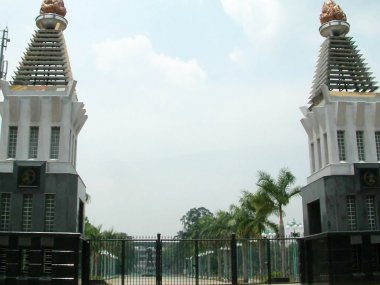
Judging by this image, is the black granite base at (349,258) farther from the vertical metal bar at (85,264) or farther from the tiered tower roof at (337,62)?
the vertical metal bar at (85,264)

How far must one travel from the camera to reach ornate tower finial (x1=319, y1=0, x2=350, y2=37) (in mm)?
31844

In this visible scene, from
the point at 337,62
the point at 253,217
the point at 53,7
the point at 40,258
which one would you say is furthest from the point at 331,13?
the point at 40,258

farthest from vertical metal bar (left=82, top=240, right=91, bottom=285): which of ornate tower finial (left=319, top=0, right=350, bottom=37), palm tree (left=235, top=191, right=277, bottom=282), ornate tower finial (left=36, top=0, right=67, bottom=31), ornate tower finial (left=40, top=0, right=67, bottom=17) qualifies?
ornate tower finial (left=319, top=0, right=350, bottom=37)

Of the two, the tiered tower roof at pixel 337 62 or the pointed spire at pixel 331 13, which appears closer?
the tiered tower roof at pixel 337 62

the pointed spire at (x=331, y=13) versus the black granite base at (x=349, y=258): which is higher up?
the pointed spire at (x=331, y=13)

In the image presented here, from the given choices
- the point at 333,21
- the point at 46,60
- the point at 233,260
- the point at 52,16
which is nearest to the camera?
the point at 233,260

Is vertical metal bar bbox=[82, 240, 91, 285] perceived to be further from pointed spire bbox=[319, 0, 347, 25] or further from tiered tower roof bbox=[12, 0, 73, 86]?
pointed spire bbox=[319, 0, 347, 25]

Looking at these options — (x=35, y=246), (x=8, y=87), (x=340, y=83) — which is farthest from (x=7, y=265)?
(x=340, y=83)

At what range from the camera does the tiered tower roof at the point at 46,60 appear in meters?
29.0

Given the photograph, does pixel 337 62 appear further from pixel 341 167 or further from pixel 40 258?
pixel 40 258

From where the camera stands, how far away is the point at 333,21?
3184 centimetres

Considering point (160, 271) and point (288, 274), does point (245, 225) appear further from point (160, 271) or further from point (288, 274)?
point (160, 271)

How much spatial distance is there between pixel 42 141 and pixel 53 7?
8.61 meters

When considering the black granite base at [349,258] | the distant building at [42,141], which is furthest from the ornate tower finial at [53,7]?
the black granite base at [349,258]
